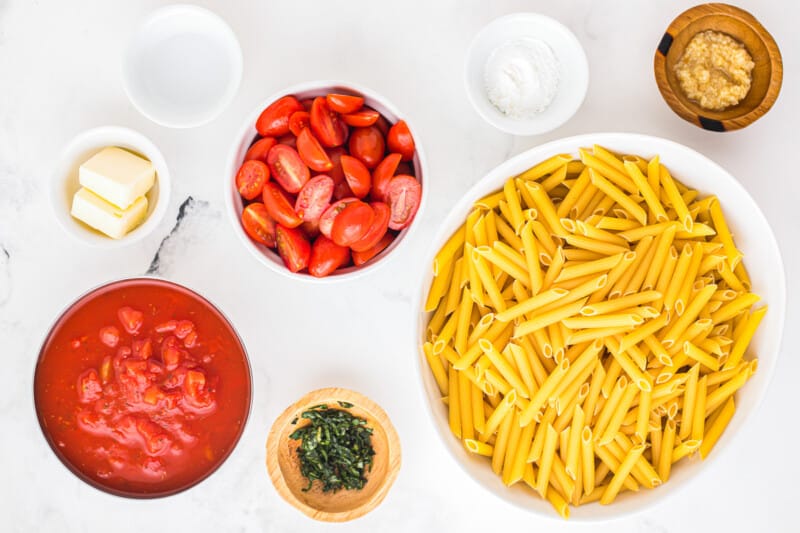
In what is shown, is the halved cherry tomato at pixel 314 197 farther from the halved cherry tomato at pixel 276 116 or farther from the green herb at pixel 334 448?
the green herb at pixel 334 448

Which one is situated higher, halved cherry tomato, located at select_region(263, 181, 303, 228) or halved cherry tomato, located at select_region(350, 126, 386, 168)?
halved cherry tomato, located at select_region(350, 126, 386, 168)

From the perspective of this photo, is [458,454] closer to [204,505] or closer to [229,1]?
[204,505]

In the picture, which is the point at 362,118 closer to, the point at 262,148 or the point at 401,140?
the point at 401,140

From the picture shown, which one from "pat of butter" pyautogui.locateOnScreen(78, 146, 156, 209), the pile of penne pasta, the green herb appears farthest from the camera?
the green herb

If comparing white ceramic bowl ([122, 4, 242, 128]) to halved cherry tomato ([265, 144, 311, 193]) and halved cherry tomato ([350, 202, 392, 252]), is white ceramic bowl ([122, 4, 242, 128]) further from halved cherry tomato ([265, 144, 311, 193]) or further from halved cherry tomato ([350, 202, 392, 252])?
halved cherry tomato ([350, 202, 392, 252])

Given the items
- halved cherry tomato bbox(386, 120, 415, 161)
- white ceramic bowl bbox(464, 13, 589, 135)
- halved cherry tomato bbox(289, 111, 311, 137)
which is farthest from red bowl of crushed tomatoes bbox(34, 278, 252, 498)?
white ceramic bowl bbox(464, 13, 589, 135)

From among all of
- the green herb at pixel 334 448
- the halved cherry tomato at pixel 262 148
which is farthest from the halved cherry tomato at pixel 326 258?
the green herb at pixel 334 448
